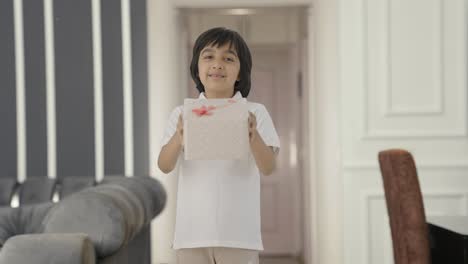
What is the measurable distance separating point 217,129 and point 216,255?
0.29 m

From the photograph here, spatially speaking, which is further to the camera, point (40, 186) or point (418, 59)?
point (418, 59)

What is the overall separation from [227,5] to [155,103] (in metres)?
0.72

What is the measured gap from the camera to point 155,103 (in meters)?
4.39

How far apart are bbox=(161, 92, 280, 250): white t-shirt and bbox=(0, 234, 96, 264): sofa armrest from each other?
352mm

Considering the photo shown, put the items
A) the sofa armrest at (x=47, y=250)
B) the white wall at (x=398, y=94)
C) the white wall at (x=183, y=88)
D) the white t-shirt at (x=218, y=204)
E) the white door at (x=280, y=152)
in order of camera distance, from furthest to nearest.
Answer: the white door at (x=280, y=152) → the white wall at (x=183, y=88) → the white wall at (x=398, y=94) → the sofa armrest at (x=47, y=250) → the white t-shirt at (x=218, y=204)

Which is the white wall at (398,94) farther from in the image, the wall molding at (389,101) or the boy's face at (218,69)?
the boy's face at (218,69)

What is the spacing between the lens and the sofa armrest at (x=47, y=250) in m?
1.79

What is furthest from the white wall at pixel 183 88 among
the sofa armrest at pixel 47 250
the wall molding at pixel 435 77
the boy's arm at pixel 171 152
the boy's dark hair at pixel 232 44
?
the boy's arm at pixel 171 152

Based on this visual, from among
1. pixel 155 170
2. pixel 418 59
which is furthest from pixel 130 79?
pixel 418 59

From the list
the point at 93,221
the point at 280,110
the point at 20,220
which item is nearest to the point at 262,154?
the point at 93,221

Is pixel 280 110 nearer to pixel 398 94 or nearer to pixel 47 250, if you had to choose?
pixel 398 94

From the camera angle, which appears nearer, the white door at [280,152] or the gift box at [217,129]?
the gift box at [217,129]

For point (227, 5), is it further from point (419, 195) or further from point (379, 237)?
point (419, 195)

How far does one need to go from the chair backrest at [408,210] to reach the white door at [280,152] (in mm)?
4634
